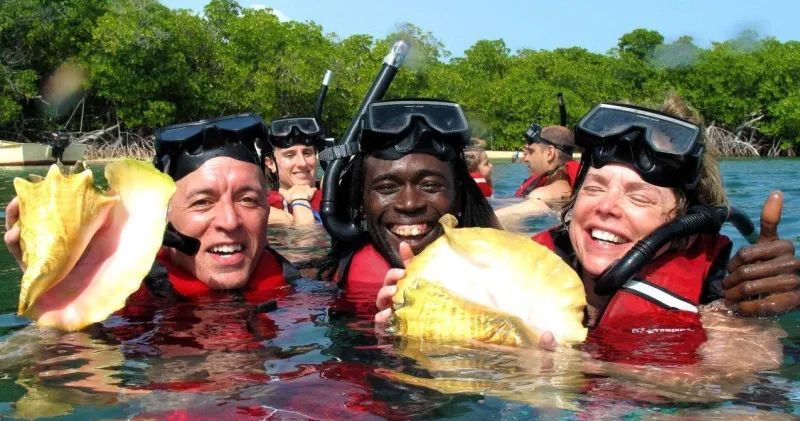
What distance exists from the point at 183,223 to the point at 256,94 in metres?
44.2

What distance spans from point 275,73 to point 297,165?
4120cm

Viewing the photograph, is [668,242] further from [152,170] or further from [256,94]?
[256,94]

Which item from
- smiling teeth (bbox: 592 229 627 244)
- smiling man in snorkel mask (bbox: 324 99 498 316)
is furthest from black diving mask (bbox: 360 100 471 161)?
smiling teeth (bbox: 592 229 627 244)

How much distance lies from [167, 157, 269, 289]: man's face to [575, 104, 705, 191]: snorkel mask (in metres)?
1.84

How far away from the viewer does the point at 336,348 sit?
3.99m

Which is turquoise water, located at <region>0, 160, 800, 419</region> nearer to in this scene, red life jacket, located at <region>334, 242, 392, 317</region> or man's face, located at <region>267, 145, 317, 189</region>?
red life jacket, located at <region>334, 242, 392, 317</region>

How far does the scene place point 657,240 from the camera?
3852mm

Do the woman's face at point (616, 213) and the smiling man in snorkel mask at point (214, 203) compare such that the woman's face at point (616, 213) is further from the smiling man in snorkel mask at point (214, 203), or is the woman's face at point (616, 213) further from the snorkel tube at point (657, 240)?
the smiling man in snorkel mask at point (214, 203)

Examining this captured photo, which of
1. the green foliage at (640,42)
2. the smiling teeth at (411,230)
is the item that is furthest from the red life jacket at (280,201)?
the green foliage at (640,42)

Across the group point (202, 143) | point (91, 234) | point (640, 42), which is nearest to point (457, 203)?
point (202, 143)

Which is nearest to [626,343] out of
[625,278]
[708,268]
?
[625,278]

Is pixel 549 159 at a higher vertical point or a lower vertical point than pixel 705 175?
lower

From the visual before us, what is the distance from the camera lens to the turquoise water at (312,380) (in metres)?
2.91

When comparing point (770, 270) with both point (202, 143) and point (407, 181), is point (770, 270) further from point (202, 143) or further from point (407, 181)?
point (202, 143)
